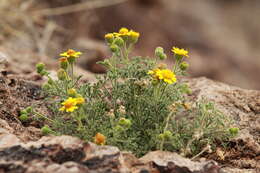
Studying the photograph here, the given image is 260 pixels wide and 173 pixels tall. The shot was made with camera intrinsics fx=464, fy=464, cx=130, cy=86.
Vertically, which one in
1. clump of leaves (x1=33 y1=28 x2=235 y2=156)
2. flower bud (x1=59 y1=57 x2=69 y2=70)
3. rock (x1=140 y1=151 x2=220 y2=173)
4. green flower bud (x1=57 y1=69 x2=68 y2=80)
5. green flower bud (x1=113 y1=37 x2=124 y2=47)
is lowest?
rock (x1=140 y1=151 x2=220 y2=173)

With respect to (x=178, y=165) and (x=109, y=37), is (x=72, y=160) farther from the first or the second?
(x=109, y=37)

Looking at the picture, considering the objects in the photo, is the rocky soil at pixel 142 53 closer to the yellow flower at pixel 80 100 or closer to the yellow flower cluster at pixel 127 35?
the yellow flower at pixel 80 100

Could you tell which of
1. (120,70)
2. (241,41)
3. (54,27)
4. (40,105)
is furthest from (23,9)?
(241,41)

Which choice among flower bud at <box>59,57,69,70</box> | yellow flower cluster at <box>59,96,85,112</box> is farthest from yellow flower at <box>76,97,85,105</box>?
flower bud at <box>59,57,69,70</box>

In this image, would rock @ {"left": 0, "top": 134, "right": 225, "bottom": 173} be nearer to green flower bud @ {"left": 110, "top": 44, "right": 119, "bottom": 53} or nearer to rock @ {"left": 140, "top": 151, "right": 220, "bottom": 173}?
rock @ {"left": 140, "top": 151, "right": 220, "bottom": 173}

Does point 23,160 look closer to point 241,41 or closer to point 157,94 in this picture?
point 157,94

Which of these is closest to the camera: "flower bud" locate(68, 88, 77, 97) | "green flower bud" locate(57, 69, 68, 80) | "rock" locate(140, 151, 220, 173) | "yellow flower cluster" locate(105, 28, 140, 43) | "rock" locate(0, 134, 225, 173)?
"rock" locate(0, 134, 225, 173)
